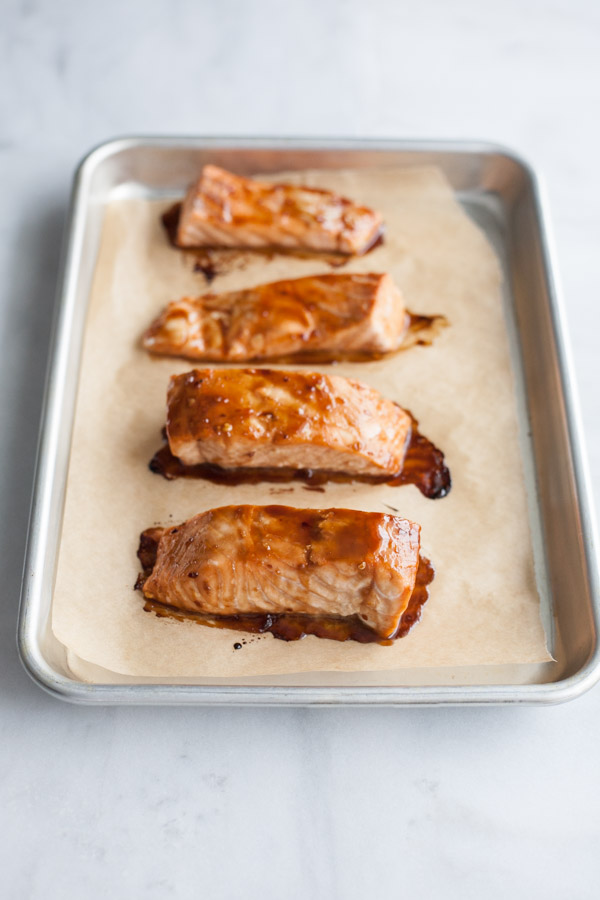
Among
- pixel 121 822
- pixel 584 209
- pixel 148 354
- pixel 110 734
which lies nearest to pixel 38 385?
pixel 148 354

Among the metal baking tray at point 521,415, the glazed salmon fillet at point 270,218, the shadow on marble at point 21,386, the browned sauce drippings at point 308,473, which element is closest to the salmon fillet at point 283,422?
the browned sauce drippings at point 308,473

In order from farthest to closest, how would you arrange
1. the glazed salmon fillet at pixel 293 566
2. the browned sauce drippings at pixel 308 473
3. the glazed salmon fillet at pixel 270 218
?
the glazed salmon fillet at pixel 270 218 → the browned sauce drippings at pixel 308 473 → the glazed salmon fillet at pixel 293 566

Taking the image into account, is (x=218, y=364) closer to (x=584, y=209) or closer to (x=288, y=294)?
(x=288, y=294)

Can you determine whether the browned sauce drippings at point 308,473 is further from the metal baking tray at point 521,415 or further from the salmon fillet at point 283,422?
the metal baking tray at point 521,415

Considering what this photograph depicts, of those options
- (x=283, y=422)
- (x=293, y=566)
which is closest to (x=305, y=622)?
(x=293, y=566)

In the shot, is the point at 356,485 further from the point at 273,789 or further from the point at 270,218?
the point at 270,218

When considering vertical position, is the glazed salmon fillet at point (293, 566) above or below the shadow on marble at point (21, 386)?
below

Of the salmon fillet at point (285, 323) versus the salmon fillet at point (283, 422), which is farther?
the salmon fillet at point (285, 323)
